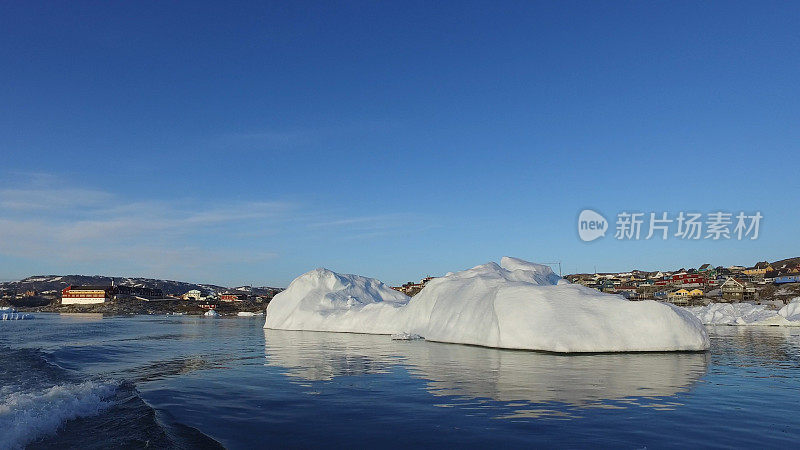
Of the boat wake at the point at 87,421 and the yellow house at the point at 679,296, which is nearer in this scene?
the boat wake at the point at 87,421

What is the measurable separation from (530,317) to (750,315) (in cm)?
6691

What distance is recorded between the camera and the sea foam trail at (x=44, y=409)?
10.6 m

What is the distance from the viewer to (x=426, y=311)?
4731cm

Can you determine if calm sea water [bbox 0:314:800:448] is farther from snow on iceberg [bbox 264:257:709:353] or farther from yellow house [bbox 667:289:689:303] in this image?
yellow house [bbox 667:289:689:303]

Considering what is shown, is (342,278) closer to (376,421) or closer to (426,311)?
(426,311)

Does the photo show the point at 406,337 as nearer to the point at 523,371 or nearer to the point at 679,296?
the point at 523,371

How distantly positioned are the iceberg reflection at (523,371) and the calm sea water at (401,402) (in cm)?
→ 10

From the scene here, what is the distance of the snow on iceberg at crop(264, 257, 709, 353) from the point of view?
30.8m

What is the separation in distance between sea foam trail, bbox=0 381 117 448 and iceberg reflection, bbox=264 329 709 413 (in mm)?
7690

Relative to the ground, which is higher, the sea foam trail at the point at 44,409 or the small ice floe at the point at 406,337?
the sea foam trail at the point at 44,409

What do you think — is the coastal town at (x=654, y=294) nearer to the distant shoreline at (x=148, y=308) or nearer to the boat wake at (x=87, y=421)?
the distant shoreline at (x=148, y=308)

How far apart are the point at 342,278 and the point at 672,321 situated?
48411 mm

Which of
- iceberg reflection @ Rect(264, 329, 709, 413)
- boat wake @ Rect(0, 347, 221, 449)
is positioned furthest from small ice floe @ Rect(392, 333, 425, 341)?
boat wake @ Rect(0, 347, 221, 449)

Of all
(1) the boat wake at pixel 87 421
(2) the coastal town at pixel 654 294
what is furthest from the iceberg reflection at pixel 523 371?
(2) the coastal town at pixel 654 294
